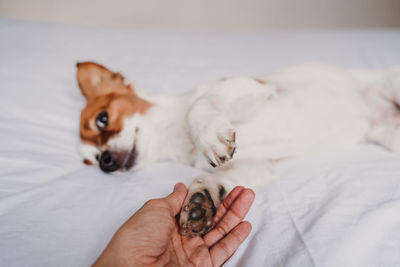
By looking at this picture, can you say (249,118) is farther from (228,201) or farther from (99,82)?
(99,82)

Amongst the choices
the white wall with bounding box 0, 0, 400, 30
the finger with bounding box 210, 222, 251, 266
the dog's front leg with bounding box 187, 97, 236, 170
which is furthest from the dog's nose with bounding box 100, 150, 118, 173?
the white wall with bounding box 0, 0, 400, 30

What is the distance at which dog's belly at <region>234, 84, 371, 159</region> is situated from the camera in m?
1.60

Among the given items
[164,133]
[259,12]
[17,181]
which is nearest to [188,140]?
[164,133]

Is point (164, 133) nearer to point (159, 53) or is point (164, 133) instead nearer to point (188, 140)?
point (188, 140)

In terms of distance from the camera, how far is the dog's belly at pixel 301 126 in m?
1.60

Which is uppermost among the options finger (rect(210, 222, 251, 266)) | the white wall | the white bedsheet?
the white wall

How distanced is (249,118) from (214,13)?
2.41m

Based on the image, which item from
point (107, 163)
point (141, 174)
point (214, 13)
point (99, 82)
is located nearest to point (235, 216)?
point (141, 174)

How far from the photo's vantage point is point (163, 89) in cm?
213

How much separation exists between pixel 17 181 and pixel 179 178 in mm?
751

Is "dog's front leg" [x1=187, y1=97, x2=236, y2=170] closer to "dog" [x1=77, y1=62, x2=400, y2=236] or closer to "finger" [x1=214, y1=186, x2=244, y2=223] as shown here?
"dog" [x1=77, y1=62, x2=400, y2=236]

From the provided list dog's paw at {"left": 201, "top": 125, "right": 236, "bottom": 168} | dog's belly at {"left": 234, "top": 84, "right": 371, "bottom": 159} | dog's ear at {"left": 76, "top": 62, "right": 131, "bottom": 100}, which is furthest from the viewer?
dog's ear at {"left": 76, "top": 62, "right": 131, "bottom": 100}

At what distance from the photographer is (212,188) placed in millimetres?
1189

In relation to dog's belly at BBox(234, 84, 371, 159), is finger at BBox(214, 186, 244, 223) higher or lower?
lower
